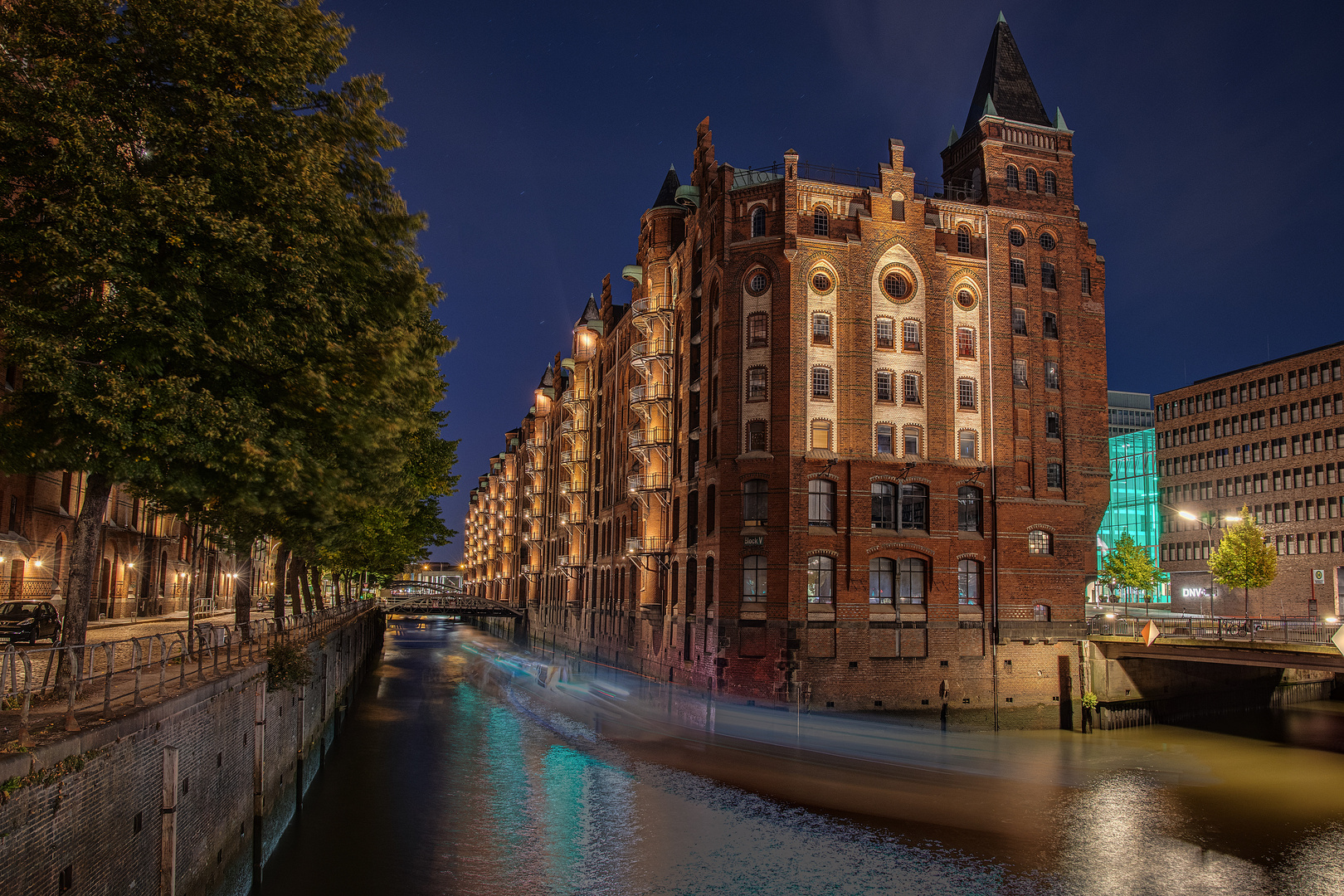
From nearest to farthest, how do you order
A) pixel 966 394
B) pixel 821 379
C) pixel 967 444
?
pixel 821 379, pixel 967 444, pixel 966 394

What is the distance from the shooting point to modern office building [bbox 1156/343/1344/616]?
80125 millimetres

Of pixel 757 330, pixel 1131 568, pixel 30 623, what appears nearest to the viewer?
pixel 30 623

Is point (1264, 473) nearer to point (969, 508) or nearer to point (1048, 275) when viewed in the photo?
point (1048, 275)

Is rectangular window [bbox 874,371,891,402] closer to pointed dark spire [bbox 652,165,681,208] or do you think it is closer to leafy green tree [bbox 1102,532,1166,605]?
pointed dark spire [bbox 652,165,681,208]

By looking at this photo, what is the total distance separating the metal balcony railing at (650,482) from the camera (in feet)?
185

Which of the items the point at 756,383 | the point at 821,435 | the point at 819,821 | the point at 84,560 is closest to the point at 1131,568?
the point at 821,435

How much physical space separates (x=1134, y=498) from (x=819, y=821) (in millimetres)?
96276

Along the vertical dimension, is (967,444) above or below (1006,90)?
below

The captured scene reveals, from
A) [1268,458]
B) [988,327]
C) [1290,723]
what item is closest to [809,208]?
[988,327]

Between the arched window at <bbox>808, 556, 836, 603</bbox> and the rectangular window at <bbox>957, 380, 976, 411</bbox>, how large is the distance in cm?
1179

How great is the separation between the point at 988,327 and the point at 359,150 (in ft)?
124

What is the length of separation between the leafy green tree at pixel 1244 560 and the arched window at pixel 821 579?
3794 centimetres

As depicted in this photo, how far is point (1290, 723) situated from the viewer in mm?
50188

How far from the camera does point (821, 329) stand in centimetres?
4622
